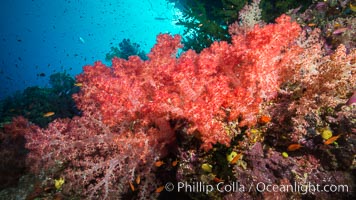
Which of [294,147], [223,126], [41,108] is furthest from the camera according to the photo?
[41,108]

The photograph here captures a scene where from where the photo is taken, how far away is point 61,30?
11362 cm

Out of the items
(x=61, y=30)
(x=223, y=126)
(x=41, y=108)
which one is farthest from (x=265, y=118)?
(x=61, y=30)

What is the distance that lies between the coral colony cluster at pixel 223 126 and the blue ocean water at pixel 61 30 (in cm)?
8986

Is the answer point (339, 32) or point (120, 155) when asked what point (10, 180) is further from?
point (339, 32)

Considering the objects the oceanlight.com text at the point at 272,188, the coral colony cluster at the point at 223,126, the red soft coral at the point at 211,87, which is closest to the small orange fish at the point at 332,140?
the coral colony cluster at the point at 223,126

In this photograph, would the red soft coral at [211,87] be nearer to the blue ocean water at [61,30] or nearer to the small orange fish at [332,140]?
the small orange fish at [332,140]

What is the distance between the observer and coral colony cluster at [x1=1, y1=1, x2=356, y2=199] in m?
2.85

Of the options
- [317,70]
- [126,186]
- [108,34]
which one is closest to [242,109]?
[317,70]

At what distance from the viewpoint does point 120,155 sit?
3482mm

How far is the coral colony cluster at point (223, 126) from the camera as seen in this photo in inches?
112

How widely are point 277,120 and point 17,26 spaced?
399ft

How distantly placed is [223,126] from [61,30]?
13339 centimetres

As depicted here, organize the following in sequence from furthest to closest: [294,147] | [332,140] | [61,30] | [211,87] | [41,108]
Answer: [61,30], [41,108], [294,147], [211,87], [332,140]

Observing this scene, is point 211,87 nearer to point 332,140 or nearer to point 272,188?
point 272,188
